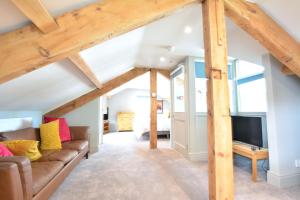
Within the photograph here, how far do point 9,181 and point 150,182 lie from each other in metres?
1.86

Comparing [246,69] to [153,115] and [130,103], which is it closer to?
[153,115]

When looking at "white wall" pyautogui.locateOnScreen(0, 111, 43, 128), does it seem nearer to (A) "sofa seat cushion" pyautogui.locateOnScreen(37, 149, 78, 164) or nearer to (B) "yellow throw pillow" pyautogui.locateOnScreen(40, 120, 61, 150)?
(B) "yellow throw pillow" pyautogui.locateOnScreen(40, 120, 61, 150)

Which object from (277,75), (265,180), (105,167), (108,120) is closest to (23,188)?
(105,167)

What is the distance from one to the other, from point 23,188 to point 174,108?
417 cm

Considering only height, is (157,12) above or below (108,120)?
above

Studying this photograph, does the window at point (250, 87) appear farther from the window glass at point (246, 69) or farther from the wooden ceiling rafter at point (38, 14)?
the wooden ceiling rafter at point (38, 14)

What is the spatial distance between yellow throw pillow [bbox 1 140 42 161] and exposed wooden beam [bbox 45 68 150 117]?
253cm

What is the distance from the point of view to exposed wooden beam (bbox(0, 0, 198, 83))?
140 cm

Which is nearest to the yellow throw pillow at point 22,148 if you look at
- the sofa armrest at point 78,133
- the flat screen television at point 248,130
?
the sofa armrest at point 78,133

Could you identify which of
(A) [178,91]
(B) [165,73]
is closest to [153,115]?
(A) [178,91]

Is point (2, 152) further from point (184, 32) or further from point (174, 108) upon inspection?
point (174, 108)

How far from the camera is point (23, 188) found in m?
1.41

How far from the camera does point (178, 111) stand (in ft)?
16.3

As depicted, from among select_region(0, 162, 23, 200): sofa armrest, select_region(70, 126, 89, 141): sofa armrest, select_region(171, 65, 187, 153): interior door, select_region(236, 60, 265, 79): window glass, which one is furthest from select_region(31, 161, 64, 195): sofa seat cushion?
select_region(236, 60, 265, 79): window glass
